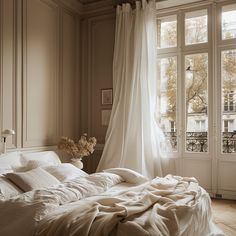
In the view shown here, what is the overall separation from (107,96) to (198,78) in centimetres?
158

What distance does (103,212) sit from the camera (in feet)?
6.15

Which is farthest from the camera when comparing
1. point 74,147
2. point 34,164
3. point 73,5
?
point 73,5

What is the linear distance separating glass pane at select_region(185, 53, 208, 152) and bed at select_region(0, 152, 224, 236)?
1.65 m

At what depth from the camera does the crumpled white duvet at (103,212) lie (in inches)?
66.7

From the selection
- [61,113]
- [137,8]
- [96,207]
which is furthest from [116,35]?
[96,207]

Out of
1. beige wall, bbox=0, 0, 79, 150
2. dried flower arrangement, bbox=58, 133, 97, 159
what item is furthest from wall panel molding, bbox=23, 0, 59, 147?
dried flower arrangement, bbox=58, 133, 97, 159

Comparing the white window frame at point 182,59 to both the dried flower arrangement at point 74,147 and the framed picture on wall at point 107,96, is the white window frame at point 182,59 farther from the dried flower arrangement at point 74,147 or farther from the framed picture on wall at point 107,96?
the dried flower arrangement at point 74,147

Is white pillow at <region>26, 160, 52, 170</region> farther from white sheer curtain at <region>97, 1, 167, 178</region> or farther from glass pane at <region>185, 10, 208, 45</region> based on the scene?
glass pane at <region>185, 10, 208, 45</region>

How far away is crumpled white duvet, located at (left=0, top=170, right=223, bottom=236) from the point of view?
169cm

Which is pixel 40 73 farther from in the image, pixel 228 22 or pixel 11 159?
pixel 228 22

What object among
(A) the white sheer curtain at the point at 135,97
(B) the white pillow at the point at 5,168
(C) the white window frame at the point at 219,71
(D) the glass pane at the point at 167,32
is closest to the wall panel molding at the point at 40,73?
(B) the white pillow at the point at 5,168

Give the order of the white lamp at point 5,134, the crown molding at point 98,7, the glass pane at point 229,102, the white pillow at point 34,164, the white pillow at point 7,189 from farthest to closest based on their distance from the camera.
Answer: the crown molding at point 98,7, the glass pane at point 229,102, the white lamp at point 5,134, the white pillow at point 34,164, the white pillow at point 7,189

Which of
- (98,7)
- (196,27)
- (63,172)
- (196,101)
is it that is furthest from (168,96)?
(63,172)

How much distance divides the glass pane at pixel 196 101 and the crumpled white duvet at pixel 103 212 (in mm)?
1993
